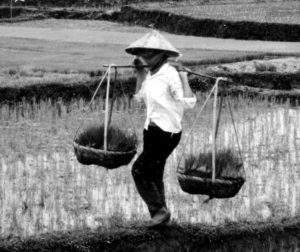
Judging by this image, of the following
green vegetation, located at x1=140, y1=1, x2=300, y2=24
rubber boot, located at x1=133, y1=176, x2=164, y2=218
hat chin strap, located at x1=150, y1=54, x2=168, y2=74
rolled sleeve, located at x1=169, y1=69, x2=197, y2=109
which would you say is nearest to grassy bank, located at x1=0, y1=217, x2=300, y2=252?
rubber boot, located at x1=133, y1=176, x2=164, y2=218

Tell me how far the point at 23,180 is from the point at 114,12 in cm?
1472

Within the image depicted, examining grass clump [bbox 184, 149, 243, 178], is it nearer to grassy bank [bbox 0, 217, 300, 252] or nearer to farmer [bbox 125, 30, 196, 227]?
farmer [bbox 125, 30, 196, 227]

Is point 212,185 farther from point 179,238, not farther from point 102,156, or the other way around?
point 102,156

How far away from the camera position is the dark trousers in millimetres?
4555

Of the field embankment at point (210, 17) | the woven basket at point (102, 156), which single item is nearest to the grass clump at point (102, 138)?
the woven basket at point (102, 156)

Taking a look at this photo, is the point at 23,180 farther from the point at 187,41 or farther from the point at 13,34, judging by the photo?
the point at 13,34

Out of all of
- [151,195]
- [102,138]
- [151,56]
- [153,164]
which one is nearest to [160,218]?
[151,195]

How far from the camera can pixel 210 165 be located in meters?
4.58

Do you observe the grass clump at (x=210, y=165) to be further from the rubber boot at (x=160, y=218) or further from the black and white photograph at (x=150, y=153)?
the rubber boot at (x=160, y=218)

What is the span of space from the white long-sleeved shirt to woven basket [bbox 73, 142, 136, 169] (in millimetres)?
255

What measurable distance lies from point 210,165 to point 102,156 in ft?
1.82

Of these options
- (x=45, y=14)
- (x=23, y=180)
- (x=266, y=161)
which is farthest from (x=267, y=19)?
(x=23, y=180)

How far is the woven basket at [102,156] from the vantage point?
4.69 m

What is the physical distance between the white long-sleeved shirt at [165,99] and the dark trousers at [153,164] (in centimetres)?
4
